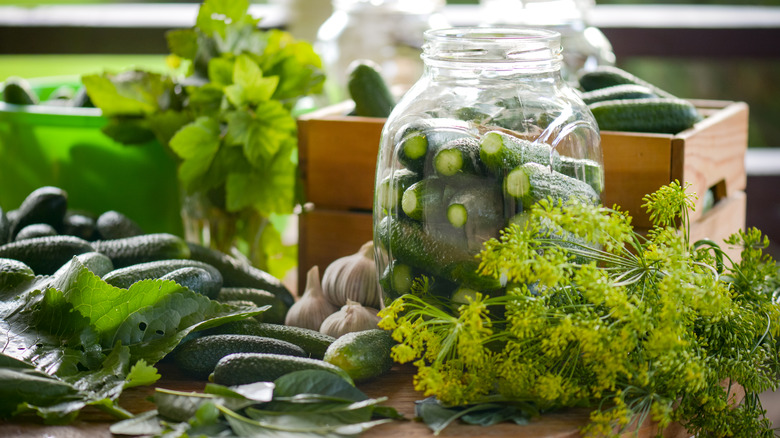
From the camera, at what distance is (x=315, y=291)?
1065 mm

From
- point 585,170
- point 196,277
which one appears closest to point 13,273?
point 196,277

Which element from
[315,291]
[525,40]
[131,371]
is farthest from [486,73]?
[131,371]

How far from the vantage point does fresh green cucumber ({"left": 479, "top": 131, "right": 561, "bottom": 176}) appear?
826 mm

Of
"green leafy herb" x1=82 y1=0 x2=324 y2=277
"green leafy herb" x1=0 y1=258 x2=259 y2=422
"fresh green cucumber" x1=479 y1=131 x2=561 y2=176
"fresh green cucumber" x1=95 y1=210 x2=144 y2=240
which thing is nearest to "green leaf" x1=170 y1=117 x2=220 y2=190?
"green leafy herb" x1=82 y1=0 x2=324 y2=277

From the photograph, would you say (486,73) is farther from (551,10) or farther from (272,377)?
(551,10)

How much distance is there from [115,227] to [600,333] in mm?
760

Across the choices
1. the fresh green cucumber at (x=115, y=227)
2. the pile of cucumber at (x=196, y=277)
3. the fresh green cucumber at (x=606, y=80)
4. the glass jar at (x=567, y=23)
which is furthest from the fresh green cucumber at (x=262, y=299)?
Result: the glass jar at (x=567, y=23)

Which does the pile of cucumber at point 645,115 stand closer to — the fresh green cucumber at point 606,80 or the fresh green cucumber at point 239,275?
the fresh green cucumber at point 606,80

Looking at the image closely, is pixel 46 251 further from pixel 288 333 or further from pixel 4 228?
pixel 288 333

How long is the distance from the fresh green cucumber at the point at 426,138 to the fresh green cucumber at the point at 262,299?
296 millimetres

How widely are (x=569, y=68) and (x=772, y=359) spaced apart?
2.44ft

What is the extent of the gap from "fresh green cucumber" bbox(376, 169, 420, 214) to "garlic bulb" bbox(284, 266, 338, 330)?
0.19 meters

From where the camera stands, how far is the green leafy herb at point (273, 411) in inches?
28.8

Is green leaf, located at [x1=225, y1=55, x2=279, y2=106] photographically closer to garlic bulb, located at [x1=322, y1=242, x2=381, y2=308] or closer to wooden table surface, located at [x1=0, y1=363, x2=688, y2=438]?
garlic bulb, located at [x1=322, y1=242, x2=381, y2=308]
